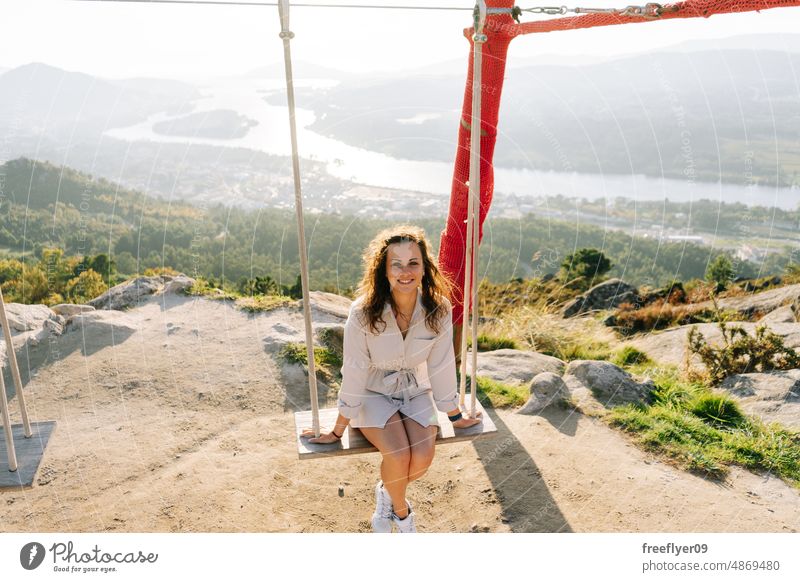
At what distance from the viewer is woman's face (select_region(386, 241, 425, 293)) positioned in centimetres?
310

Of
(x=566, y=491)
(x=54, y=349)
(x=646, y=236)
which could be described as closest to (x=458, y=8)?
(x=566, y=491)

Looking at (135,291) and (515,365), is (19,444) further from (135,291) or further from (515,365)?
(135,291)

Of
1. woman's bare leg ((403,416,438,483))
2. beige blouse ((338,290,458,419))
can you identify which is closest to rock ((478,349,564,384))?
beige blouse ((338,290,458,419))

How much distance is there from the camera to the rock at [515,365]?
569 centimetres

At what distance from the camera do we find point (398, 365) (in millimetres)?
3271

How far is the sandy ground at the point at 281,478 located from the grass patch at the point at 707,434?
0.37 feet

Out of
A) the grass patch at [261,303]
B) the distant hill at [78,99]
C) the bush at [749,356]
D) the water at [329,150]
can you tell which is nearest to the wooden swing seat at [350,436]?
the water at [329,150]

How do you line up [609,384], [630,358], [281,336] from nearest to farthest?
[609,384], [281,336], [630,358]

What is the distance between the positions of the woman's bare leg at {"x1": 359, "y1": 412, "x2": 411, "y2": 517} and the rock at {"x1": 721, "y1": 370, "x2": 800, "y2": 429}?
3236 mm

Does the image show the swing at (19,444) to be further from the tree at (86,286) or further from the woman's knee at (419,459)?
the tree at (86,286)

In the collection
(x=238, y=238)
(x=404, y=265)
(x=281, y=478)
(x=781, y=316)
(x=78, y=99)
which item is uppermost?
(x=78, y=99)

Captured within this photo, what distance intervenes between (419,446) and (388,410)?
244mm

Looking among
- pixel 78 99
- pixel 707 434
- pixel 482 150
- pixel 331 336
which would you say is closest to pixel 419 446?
pixel 482 150

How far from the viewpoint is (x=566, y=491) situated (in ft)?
12.8
